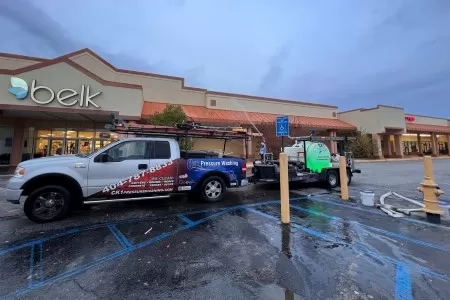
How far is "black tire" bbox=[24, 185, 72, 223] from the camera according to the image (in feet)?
18.7

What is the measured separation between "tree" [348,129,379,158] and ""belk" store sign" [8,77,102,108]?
102ft

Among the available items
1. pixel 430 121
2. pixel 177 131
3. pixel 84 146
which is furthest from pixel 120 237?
pixel 430 121

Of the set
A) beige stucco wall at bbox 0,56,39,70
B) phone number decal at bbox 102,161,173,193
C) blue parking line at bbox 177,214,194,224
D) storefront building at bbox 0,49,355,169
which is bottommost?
blue parking line at bbox 177,214,194,224

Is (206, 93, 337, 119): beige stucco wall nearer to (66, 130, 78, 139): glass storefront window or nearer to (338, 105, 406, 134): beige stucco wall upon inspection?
(338, 105, 406, 134): beige stucco wall

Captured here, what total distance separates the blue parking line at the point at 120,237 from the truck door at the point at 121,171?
123cm

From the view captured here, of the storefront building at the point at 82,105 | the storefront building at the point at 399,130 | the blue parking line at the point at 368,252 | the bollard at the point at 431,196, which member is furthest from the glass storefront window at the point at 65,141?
the storefront building at the point at 399,130

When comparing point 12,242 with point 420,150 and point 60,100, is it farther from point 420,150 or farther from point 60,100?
point 420,150

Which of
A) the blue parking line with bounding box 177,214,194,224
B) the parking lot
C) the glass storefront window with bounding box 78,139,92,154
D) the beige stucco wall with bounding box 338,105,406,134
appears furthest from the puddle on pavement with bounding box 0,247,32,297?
the beige stucco wall with bounding box 338,105,406,134

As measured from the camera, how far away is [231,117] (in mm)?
24594

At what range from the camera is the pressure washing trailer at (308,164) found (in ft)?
32.4

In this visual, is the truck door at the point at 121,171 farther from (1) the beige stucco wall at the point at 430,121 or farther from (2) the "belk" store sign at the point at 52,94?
(1) the beige stucco wall at the point at 430,121

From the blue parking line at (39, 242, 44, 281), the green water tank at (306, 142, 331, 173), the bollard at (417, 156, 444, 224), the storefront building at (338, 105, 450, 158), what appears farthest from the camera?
the storefront building at (338, 105, 450, 158)

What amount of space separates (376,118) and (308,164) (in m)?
29.1

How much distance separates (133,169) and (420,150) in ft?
171
